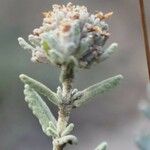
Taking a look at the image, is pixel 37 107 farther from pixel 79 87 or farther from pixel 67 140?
pixel 79 87

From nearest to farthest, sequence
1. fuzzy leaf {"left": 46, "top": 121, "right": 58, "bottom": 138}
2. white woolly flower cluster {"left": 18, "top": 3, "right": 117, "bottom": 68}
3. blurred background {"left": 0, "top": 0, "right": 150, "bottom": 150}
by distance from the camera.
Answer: white woolly flower cluster {"left": 18, "top": 3, "right": 117, "bottom": 68} < fuzzy leaf {"left": 46, "top": 121, "right": 58, "bottom": 138} < blurred background {"left": 0, "top": 0, "right": 150, "bottom": 150}

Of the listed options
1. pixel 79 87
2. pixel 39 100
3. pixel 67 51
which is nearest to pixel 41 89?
pixel 39 100

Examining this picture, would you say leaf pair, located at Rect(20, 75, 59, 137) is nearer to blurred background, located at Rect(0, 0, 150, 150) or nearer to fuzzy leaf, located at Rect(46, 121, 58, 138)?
fuzzy leaf, located at Rect(46, 121, 58, 138)

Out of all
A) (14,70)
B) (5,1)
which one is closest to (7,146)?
(14,70)

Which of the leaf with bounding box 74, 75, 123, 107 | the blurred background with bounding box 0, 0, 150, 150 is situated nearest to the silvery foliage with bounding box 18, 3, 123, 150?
the leaf with bounding box 74, 75, 123, 107

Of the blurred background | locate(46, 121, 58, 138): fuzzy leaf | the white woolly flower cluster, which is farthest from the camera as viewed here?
the blurred background

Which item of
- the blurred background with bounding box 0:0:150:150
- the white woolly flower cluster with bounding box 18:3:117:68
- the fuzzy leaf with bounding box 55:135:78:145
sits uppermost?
the blurred background with bounding box 0:0:150:150

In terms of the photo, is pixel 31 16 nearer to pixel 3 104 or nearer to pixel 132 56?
pixel 132 56
